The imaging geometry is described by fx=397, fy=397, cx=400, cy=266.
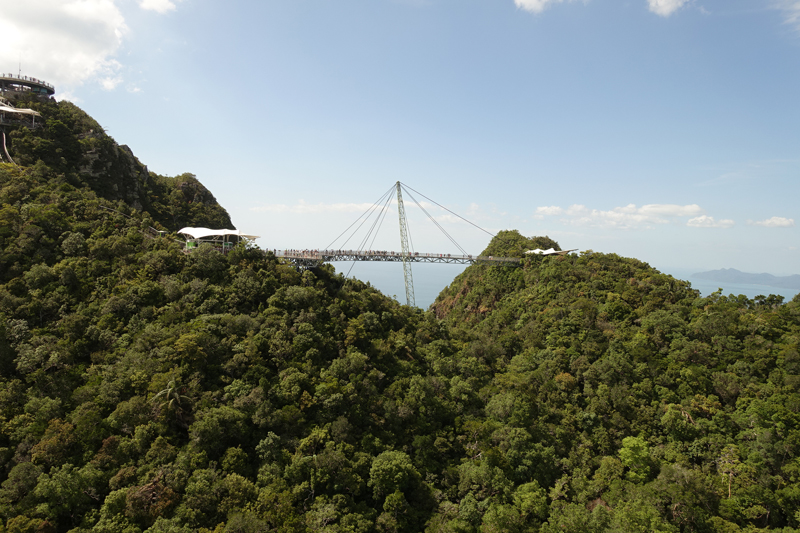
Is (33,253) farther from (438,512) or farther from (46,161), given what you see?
(438,512)

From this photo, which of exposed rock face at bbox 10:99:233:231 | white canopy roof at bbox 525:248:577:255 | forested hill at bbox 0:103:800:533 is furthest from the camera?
white canopy roof at bbox 525:248:577:255

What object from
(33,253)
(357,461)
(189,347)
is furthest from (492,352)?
(33,253)

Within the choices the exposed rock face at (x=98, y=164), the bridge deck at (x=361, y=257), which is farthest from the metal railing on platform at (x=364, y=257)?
the exposed rock face at (x=98, y=164)

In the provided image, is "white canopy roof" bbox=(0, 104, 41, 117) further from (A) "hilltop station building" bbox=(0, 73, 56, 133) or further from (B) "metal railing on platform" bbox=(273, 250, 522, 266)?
(B) "metal railing on platform" bbox=(273, 250, 522, 266)

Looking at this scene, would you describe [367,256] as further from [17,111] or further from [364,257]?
[17,111]

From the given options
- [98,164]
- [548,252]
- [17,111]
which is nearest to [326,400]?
[98,164]

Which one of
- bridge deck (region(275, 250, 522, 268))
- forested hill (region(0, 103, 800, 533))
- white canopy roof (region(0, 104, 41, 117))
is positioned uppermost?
white canopy roof (region(0, 104, 41, 117))

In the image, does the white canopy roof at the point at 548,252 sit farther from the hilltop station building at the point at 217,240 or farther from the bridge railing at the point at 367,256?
the hilltop station building at the point at 217,240

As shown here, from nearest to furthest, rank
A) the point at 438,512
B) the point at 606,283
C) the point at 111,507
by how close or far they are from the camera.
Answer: the point at 111,507 < the point at 438,512 < the point at 606,283

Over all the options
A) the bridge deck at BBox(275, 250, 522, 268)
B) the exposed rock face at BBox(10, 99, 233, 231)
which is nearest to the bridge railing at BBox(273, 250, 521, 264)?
the bridge deck at BBox(275, 250, 522, 268)
